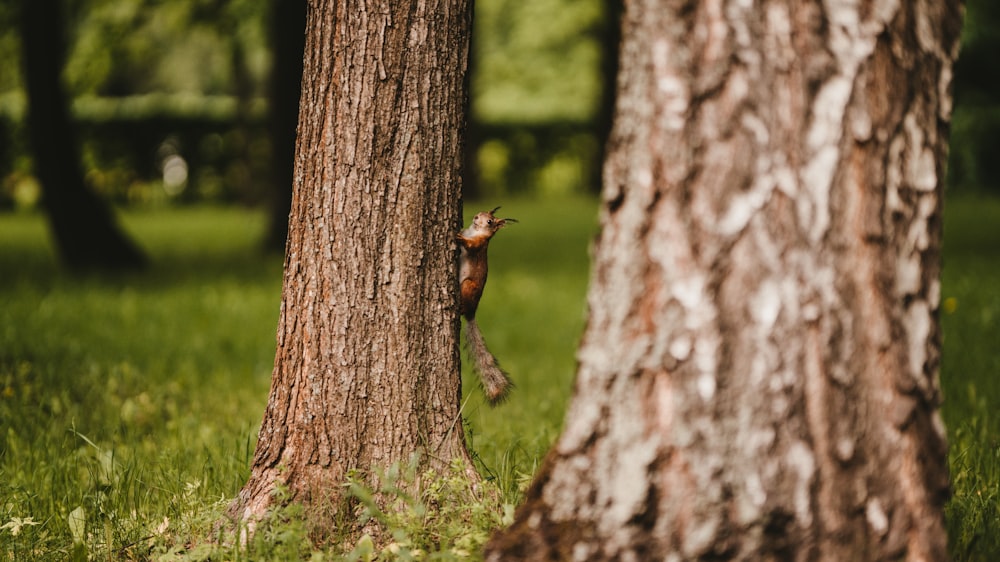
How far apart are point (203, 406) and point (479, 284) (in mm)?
2296

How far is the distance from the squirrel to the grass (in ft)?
0.49

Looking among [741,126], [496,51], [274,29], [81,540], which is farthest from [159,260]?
[496,51]

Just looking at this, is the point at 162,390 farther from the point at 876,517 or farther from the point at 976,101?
the point at 976,101

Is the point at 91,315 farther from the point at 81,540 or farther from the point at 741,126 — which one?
the point at 741,126

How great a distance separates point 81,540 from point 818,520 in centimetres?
186

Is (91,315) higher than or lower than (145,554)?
lower

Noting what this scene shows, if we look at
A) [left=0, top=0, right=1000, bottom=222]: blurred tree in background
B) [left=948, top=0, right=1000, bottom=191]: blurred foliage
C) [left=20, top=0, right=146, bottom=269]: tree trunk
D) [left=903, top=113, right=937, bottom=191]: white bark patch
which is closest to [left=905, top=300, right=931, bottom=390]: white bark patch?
[left=903, top=113, right=937, bottom=191]: white bark patch

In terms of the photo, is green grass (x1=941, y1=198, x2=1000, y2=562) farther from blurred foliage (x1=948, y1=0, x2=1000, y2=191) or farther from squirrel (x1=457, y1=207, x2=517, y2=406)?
squirrel (x1=457, y1=207, x2=517, y2=406)

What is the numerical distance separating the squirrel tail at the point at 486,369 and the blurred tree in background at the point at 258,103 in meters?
1.94

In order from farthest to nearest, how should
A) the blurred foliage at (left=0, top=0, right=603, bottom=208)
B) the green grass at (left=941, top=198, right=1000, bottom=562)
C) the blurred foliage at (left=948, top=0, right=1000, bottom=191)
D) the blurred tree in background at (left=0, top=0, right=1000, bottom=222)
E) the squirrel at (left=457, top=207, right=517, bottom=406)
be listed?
the blurred foliage at (left=0, top=0, right=603, bottom=208) < the blurred tree in background at (left=0, top=0, right=1000, bottom=222) < the blurred foliage at (left=948, top=0, right=1000, bottom=191) < the squirrel at (left=457, top=207, right=517, bottom=406) < the green grass at (left=941, top=198, right=1000, bottom=562)

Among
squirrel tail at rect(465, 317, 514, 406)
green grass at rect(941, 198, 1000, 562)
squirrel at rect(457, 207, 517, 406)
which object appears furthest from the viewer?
squirrel tail at rect(465, 317, 514, 406)

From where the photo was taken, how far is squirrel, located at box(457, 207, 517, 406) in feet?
8.32

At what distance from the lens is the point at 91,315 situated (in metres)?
6.42

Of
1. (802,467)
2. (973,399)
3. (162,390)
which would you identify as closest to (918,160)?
(802,467)
